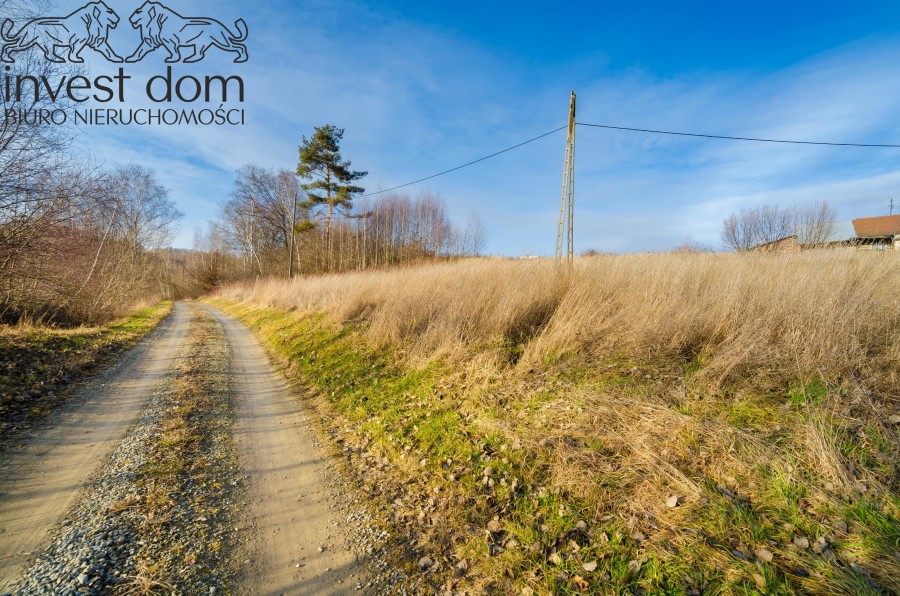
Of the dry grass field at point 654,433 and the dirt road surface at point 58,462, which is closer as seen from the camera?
the dry grass field at point 654,433

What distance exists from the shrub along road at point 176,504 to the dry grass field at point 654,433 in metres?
0.67

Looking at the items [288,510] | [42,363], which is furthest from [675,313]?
[42,363]

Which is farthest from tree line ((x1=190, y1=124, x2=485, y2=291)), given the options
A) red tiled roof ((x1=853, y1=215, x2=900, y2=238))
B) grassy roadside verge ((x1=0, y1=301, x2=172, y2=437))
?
red tiled roof ((x1=853, y1=215, x2=900, y2=238))

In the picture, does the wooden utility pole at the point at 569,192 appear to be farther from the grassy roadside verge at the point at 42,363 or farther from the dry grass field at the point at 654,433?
the grassy roadside verge at the point at 42,363

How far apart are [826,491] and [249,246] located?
40763 millimetres

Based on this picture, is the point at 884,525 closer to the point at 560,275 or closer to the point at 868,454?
the point at 868,454

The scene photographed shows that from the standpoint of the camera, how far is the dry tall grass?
12.0 feet

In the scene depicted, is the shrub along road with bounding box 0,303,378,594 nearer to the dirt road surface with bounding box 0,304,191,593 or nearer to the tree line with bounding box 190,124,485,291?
the dirt road surface with bounding box 0,304,191,593

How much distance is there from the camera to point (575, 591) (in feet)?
7.19

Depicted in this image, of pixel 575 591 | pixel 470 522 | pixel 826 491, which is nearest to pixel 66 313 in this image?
pixel 470 522

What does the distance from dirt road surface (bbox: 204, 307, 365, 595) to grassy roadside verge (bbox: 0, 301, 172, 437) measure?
2706 millimetres

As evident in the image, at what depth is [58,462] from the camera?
3588 mm

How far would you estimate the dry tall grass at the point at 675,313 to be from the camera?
144 inches

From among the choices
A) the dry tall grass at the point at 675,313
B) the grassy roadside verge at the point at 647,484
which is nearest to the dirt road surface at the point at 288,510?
the grassy roadside verge at the point at 647,484
